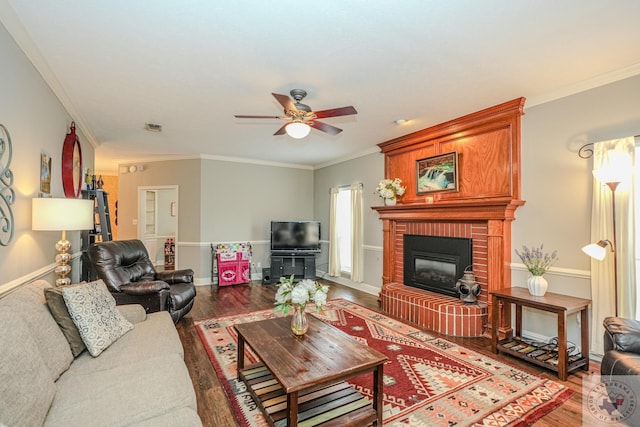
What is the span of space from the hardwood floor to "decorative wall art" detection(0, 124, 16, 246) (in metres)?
1.68

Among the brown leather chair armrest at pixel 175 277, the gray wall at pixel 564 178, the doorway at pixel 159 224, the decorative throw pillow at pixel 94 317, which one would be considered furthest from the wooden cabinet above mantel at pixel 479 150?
the doorway at pixel 159 224

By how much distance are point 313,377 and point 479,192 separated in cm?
316

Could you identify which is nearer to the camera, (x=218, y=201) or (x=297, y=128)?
(x=297, y=128)

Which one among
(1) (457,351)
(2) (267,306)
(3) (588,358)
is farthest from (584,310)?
(2) (267,306)

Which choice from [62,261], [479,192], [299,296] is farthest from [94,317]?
[479,192]

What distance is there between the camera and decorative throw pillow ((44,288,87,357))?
6.31 ft

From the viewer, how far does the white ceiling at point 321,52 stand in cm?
194

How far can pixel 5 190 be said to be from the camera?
2020mm

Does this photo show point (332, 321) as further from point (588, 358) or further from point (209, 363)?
point (588, 358)

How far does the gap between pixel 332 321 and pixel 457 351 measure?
1515 millimetres

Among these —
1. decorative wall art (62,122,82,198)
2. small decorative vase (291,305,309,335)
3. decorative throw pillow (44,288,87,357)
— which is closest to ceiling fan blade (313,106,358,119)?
small decorative vase (291,305,309,335)

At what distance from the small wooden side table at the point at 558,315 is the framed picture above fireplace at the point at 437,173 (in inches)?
61.5

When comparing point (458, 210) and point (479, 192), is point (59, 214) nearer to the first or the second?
point (458, 210)

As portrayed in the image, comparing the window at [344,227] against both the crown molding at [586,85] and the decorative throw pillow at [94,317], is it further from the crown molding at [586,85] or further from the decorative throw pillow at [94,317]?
the decorative throw pillow at [94,317]
